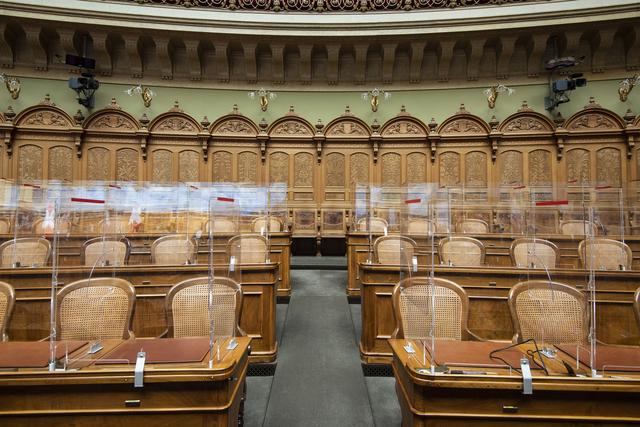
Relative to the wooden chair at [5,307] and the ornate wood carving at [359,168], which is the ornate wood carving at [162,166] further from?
the wooden chair at [5,307]

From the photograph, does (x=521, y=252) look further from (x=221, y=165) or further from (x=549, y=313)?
(x=221, y=165)

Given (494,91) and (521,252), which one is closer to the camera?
(521,252)

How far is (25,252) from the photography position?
2.99 meters

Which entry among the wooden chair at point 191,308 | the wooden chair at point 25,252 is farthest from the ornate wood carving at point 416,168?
the wooden chair at point 25,252

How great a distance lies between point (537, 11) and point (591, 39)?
138 cm

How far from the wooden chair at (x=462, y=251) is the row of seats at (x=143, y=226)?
2.08 meters

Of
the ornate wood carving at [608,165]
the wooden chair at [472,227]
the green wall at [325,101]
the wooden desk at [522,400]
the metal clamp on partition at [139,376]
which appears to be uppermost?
the green wall at [325,101]

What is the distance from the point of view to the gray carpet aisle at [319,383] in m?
2.15

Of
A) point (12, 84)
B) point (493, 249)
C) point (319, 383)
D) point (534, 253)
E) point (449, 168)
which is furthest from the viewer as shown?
point (449, 168)

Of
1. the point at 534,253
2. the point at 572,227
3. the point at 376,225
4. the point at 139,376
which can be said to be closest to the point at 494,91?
the point at 376,225

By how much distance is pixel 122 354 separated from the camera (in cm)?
149

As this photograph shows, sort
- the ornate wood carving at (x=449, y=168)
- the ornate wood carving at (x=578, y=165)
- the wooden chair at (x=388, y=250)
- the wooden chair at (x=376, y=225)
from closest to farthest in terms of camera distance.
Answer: the wooden chair at (x=388, y=250), the wooden chair at (x=376, y=225), the ornate wood carving at (x=578, y=165), the ornate wood carving at (x=449, y=168)

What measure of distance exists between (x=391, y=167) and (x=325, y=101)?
83.9 inches

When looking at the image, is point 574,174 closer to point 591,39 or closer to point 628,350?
point 591,39
